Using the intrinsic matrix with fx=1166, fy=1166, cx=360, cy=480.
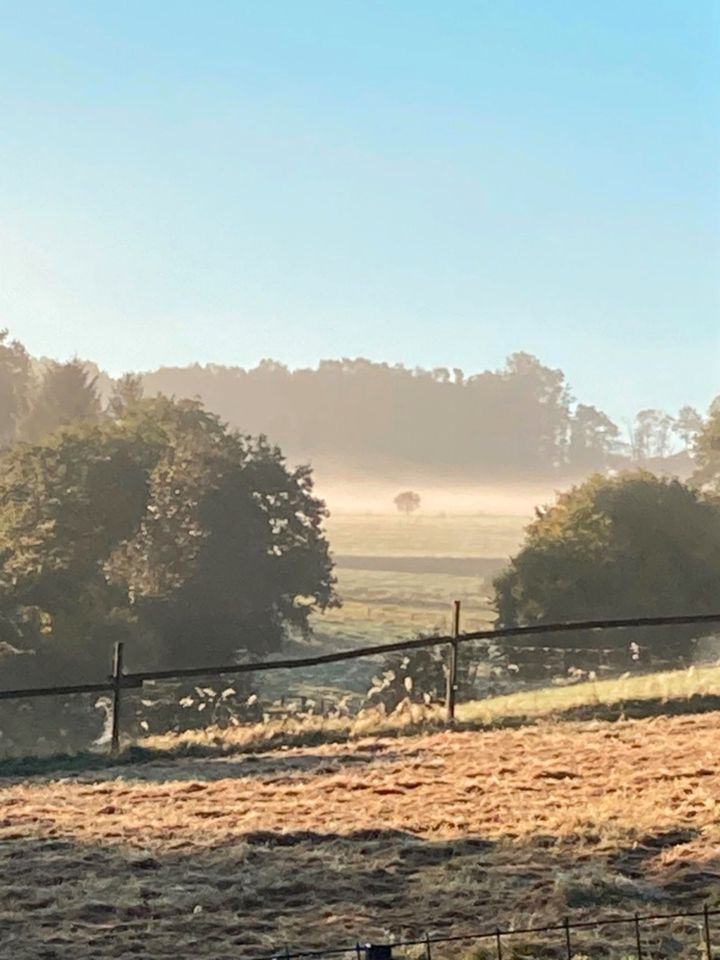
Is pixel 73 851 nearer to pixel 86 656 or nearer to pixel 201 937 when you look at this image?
pixel 201 937

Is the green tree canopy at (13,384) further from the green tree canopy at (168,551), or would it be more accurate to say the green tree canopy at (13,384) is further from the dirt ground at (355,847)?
the dirt ground at (355,847)

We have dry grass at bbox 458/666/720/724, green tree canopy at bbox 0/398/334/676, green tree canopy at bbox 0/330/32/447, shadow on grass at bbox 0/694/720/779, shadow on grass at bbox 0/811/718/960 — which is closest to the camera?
shadow on grass at bbox 0/811/718/960

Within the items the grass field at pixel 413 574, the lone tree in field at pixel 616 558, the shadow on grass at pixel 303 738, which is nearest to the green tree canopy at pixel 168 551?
the grass field at pixel 413 574

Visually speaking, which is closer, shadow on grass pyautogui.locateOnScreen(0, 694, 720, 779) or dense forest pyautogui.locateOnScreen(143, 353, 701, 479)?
shadow on grass pyautogui.locateOnScreen(0, 694, 720, 779)

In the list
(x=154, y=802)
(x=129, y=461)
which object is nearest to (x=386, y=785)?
(x=154, y=802)

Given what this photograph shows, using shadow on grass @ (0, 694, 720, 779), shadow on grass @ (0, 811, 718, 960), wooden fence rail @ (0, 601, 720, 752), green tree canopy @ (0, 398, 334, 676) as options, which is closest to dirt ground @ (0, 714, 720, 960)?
shadow on grass @ (0, 811, 718, 960)

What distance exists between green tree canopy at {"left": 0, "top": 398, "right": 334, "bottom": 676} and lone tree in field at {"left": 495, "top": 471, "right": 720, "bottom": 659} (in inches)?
165

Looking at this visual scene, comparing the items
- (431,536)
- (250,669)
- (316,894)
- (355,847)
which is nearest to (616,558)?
(431,536)

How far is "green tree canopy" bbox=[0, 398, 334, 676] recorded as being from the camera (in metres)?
23.0

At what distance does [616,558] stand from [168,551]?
8910 millimetres

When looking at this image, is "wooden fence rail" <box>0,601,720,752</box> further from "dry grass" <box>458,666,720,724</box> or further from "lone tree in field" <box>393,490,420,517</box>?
"lone tree in field" <box>393,490,420,517</box>

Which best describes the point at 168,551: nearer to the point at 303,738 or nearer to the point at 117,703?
the point at 117,703

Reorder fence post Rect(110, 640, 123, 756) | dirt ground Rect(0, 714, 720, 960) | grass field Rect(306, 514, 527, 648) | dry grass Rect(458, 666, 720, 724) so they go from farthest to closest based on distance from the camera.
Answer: grass field Rect(306, 514, 527, 648) < dry grass Rect(458, 666, 720, 724) < fence post Rect(110, 640, 123, 756) < dirt ground Rect(0, 714, 720, 960)

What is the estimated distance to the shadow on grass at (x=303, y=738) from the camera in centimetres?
1029
